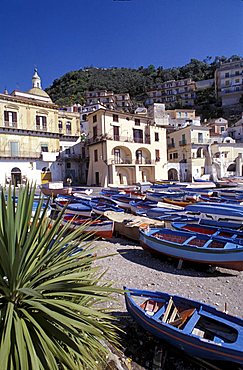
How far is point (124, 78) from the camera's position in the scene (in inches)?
4505

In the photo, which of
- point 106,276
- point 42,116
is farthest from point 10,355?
point 42,116

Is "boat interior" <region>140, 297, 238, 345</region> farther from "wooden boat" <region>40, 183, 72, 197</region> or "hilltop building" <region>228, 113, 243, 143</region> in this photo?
"hilltop building" <region>228, 113, 243, 143</region>

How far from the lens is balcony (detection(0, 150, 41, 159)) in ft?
118

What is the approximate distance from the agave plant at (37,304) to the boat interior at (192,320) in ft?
6.74

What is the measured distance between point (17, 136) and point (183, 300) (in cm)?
3828

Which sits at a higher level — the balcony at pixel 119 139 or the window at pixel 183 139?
the window at pixel 183 139

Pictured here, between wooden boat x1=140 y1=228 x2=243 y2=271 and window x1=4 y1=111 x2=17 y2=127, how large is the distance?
111 feet

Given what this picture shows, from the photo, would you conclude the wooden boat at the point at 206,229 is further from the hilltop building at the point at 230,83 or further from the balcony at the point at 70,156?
the hilltop building at the point at 230,83

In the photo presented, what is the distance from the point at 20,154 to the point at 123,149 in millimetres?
15958

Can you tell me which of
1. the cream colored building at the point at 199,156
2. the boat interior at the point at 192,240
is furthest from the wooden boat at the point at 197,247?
the cream colored building at the point at 199,156

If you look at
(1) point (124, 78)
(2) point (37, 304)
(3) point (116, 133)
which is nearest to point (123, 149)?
(3) point (116, 133)

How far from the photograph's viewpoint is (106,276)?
7.97 meters

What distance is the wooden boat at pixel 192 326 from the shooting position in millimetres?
3745

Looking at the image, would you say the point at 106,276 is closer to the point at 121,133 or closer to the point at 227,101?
the point at 121,133
